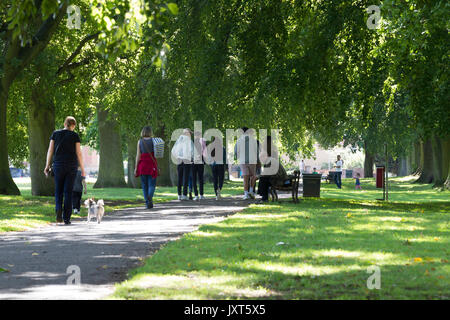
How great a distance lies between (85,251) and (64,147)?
422 cm

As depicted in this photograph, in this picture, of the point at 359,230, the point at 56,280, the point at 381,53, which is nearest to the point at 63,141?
A: the point at 359,230

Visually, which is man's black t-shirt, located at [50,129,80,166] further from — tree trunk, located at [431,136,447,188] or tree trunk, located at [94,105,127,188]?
tree trunk, located at [431,136,447,188]

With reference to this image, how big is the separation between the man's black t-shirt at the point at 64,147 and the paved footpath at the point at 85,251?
117cm

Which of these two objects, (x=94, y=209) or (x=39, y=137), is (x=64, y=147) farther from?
(x=39, y=137)

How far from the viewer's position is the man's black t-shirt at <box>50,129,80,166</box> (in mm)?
13258

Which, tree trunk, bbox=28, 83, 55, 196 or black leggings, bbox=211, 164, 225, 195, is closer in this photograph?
black leggings, bbox=211, 164, 225, 195

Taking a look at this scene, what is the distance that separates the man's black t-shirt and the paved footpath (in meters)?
1.17

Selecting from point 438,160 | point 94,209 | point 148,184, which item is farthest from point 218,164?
point 438,160

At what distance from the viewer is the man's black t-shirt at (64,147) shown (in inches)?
522

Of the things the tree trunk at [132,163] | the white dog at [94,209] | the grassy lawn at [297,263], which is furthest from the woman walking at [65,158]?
the tree trunk at [132,163]

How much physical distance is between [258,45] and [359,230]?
8690 millimetres

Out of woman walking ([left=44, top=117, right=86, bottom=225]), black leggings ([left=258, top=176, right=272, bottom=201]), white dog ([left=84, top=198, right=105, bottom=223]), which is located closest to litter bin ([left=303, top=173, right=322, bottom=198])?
black leggings ([left=258, top=176, right=272, bottom=201])

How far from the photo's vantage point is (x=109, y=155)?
127ft

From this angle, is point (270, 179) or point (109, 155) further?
point (109, 155)
